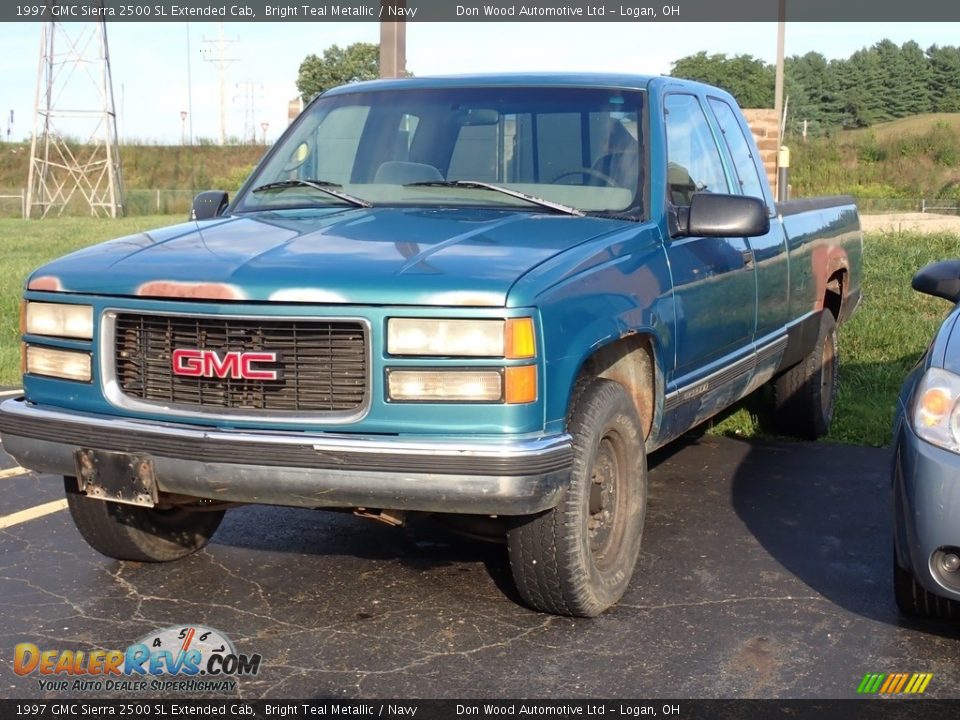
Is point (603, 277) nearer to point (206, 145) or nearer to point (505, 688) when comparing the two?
point (505, 688)

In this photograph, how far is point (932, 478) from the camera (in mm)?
3732

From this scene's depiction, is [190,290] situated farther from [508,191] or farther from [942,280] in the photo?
[942,280]

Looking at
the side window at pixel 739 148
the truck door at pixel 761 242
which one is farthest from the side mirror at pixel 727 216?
the side window at pixel 739 148

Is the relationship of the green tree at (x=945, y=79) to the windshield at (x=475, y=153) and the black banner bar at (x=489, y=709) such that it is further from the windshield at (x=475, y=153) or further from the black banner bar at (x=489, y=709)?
the black banner bar at (x=489, y=709)

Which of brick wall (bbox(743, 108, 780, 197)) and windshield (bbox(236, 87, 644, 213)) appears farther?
brick wall (bbox(743, 108, 780, 197))

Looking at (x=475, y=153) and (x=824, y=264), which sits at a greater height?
(x=475, y=153)

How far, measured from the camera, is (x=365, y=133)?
5.42 m

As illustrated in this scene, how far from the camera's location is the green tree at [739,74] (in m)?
70.4

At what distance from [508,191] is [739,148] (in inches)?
80.9

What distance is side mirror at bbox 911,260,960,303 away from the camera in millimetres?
4680

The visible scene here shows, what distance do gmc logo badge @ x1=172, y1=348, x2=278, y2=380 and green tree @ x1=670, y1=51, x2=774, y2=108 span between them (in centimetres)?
6824

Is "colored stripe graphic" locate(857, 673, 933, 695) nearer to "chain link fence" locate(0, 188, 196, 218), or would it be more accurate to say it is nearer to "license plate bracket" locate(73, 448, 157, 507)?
"license plate bracket" locate(73, 448, 157, 507)

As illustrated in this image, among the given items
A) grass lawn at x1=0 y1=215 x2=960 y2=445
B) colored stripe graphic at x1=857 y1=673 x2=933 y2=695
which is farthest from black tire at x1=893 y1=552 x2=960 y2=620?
grass lawn at x1=0 y1=215 x2=960 y2=445

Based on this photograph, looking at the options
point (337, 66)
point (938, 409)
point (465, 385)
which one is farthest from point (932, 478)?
point (337, 66)
